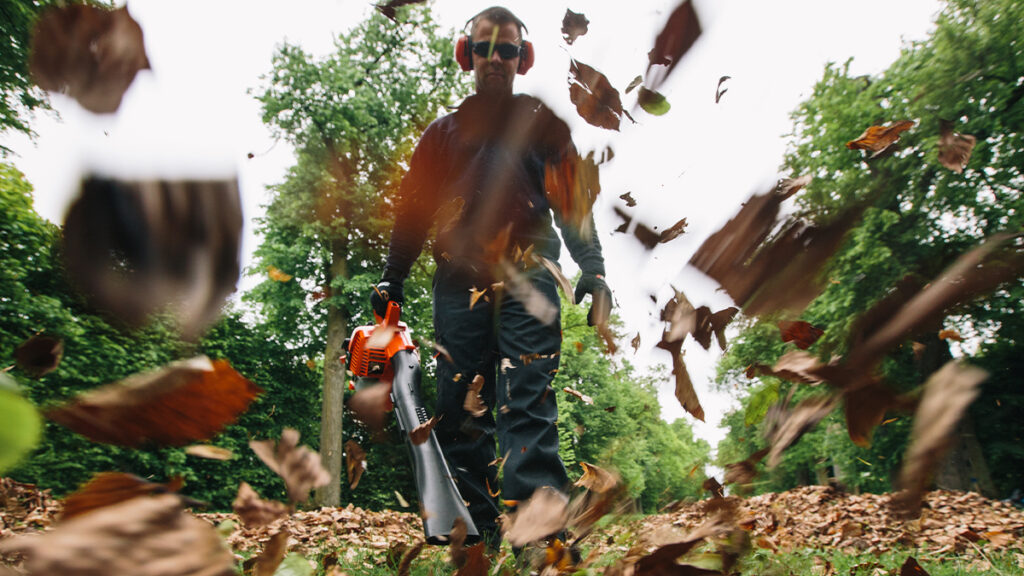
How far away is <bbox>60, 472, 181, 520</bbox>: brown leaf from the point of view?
21.0 inches

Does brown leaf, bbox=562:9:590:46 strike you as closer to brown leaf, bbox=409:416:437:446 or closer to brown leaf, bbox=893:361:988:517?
brown leaf, bbox=893:361:988:517

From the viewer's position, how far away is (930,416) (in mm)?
663

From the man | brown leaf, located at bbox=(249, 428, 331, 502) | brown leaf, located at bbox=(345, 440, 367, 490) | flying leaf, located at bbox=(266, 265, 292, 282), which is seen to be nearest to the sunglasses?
the man

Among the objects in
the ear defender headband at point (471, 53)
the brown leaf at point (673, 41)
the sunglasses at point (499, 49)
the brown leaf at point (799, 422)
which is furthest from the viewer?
the ear defender headband at point (471, 53)

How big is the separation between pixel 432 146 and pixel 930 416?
219 centimetres

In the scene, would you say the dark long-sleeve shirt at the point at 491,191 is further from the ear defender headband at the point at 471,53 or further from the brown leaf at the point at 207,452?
the brown leaf at the point at 207,452

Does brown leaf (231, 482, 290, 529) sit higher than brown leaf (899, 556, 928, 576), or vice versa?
brown leaf (231, 482, 290, 529)

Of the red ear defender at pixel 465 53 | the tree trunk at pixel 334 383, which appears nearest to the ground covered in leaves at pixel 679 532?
the red ear defender at pixel 465 53

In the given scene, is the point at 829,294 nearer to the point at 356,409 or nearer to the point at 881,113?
the point at 881,113

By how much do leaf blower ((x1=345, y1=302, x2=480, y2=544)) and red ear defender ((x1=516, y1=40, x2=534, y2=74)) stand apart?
1205 millimetres

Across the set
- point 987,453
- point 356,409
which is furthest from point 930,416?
point 987,453

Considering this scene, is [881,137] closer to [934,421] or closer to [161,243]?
[934,421]

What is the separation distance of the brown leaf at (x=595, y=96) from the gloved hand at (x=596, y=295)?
0.75 m

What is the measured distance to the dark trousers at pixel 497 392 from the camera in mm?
1868
